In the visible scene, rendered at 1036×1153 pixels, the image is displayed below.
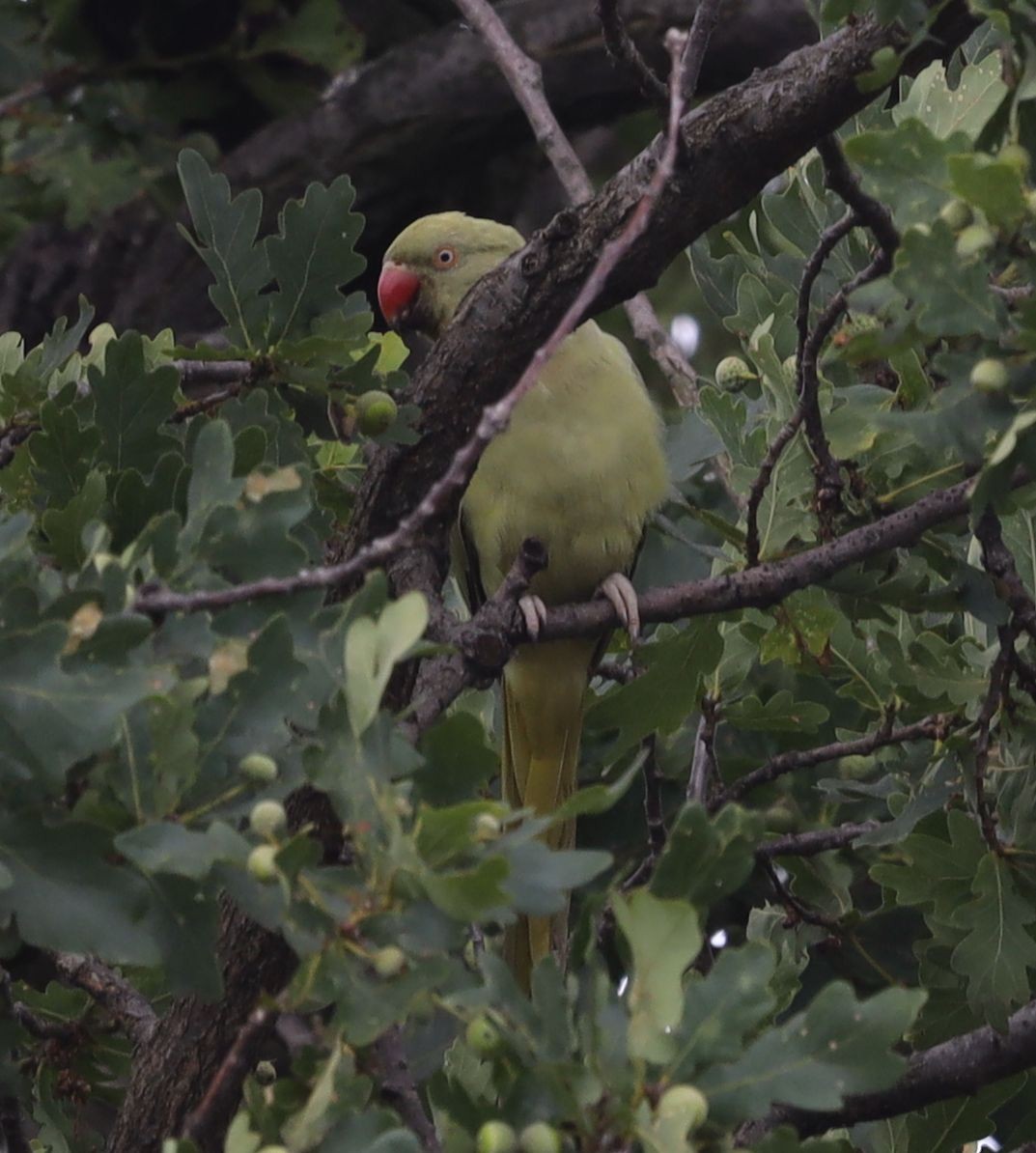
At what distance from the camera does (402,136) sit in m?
4.60

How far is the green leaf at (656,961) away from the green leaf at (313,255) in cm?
107

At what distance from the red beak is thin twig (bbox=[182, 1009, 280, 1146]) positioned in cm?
217

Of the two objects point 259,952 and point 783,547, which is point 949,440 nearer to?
point 783,547

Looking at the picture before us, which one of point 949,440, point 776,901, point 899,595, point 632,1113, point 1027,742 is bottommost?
point 776,901

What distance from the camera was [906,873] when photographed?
218 cm

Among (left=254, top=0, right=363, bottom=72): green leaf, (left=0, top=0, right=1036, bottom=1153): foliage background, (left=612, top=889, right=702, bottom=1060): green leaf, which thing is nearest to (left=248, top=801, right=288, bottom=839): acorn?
(left=0, top=0, right=1036, bottom=1153): foliage background

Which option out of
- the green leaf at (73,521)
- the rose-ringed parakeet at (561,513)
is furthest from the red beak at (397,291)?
the green leaf at (73,521)

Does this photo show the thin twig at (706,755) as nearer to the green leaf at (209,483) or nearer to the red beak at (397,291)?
the green leaf at (209,483)

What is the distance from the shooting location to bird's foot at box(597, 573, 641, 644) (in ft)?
8.31

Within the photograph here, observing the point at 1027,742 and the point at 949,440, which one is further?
the point at 1027,742

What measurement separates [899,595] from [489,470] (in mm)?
994

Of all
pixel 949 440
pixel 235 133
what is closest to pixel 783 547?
pixel 949 440

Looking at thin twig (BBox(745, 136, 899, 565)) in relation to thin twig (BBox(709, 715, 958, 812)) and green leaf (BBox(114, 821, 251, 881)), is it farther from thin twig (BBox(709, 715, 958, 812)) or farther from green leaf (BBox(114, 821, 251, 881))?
green leaf (BBox(114, 821, 251, 881))

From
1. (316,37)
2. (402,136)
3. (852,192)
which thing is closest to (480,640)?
(852,192)
